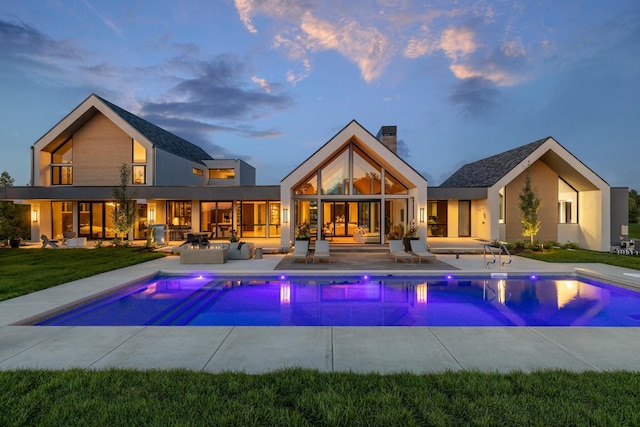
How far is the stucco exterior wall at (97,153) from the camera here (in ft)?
75.4

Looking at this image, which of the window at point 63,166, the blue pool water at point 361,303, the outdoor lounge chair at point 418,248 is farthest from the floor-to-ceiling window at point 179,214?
the outdoor lounge chair at point 418,248

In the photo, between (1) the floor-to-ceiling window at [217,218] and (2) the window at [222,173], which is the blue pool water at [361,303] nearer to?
(1) the floor-to-ceiling window at [217,218]

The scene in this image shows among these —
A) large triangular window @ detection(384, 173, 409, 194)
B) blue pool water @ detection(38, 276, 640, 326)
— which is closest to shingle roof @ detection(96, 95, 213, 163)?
blue pool water @ detection(38, 276, 640, 326)

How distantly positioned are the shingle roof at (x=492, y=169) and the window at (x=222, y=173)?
22.1 metres

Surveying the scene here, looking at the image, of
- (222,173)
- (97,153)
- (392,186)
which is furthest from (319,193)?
(222,173)

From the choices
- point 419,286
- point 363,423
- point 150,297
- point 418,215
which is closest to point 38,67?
point 150,297

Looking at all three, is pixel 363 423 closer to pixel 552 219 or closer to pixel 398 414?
pixel 398 414

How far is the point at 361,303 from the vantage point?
8.40m

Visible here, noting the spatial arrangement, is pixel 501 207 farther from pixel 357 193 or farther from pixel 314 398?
pixel 314 398

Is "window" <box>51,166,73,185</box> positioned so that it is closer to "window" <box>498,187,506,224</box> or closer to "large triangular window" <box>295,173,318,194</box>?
"large triangular window" <box>295,173,318,194</box>

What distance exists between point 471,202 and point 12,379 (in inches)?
970

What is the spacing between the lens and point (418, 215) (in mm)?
17141

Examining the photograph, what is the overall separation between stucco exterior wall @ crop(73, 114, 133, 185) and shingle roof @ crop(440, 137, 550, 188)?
25.6 m

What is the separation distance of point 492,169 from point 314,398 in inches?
926
